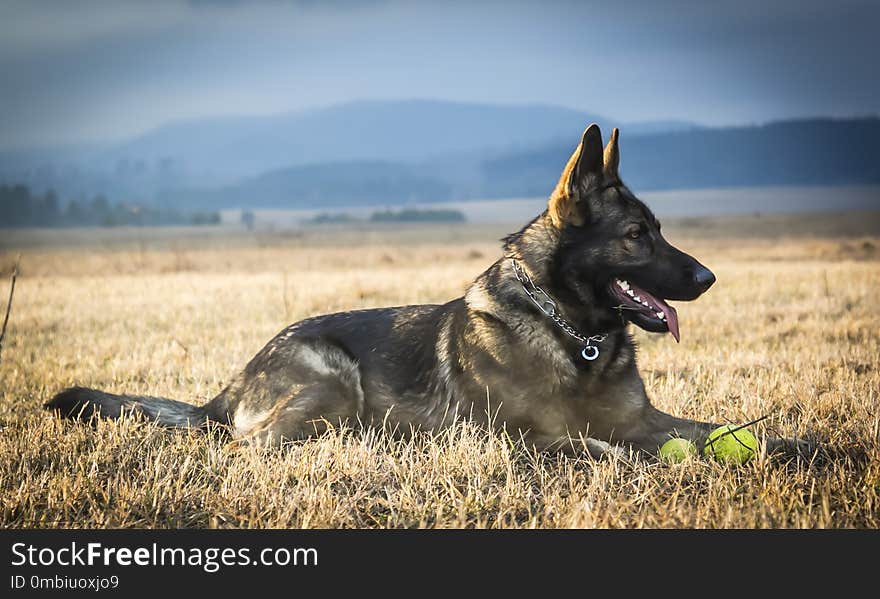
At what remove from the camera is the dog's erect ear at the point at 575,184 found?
17.2 feet

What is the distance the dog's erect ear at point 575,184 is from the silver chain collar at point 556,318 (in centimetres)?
45

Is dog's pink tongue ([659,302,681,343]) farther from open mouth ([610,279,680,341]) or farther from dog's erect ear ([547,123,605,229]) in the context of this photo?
dog's erect ear ([547,123,605,229])

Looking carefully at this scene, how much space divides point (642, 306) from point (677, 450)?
95 centimetres

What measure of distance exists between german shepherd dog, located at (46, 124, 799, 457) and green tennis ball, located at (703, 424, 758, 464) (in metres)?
0.11

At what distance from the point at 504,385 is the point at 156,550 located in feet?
7.84

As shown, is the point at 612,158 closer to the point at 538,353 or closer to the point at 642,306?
the point at 642,306

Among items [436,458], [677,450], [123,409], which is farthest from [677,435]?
[123,409]

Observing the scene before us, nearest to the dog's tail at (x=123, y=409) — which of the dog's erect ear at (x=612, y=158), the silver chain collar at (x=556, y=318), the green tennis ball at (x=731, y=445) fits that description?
the silver chain collar at (x=556, y=318)

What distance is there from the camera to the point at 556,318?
544 cm

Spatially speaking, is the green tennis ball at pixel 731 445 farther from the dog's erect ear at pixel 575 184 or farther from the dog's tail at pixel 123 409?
the dog's tail at pixel 123 409

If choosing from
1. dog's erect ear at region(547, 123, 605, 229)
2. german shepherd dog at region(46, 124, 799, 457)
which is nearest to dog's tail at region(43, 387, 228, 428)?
german shepherd dog at region(46, 124, 799, 457)

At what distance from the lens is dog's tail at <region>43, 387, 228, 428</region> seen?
240 inches

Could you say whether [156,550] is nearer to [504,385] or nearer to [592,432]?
[504,385]

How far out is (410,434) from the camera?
19.2ft
